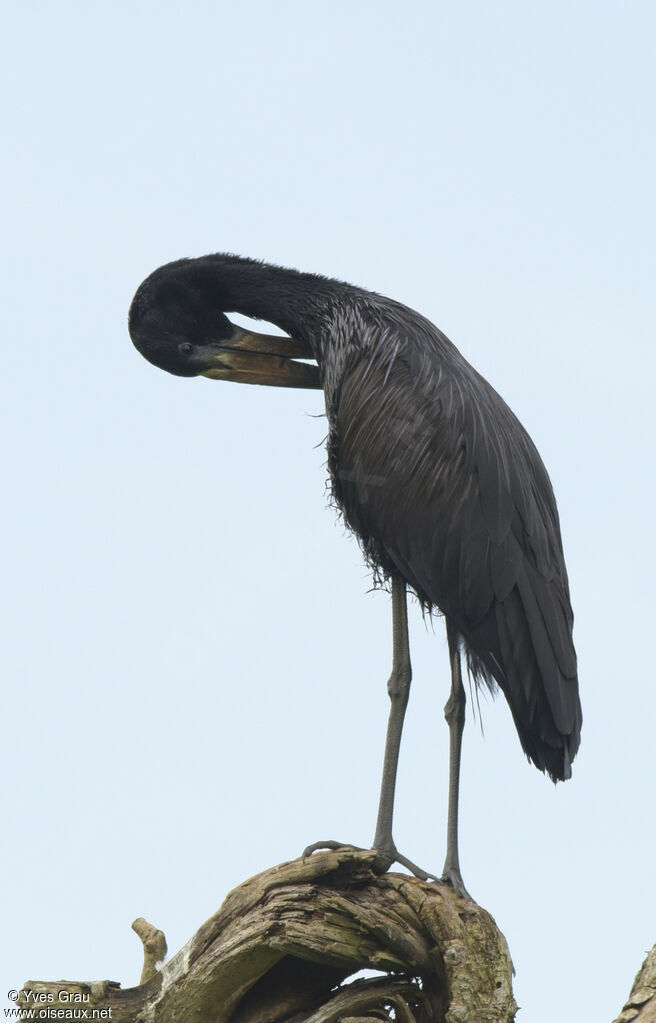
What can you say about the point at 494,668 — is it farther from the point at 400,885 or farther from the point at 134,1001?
the point at 134,1001

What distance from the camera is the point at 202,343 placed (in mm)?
7832

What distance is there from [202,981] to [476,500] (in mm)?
2592

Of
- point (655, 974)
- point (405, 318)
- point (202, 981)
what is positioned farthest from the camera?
point (405, 318)

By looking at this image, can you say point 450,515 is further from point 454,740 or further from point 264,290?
point 264,290

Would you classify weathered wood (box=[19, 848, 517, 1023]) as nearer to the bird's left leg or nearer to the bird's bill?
the bird's left leg

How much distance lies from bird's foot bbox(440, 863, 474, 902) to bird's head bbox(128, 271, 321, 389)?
284 centimetres

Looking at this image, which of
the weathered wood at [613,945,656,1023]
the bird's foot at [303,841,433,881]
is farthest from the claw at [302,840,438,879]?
the weathered wood at [613,945,656,1023]

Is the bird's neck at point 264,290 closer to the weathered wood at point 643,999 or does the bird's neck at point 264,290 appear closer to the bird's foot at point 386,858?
the bird's foot at point 386,858

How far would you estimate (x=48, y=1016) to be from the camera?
6.16m

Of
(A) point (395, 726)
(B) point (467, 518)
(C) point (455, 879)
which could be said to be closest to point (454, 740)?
(A) point (395, 726)

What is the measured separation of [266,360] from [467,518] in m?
1.80

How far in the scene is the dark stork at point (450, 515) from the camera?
6.47m

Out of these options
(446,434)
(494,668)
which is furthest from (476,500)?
(494,668)

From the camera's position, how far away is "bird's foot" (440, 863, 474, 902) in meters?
6.37
